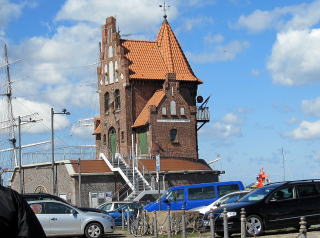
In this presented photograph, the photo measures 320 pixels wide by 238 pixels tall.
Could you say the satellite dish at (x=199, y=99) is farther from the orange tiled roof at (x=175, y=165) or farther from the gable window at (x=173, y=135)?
the orange tiled roof at (x=175, y=165)

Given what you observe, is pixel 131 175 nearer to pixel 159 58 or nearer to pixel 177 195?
pixel 159 58

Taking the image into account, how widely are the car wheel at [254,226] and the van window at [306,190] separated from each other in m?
1.78

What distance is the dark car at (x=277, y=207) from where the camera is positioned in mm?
20781

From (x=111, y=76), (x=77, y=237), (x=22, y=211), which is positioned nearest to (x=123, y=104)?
(x=111, y=76)

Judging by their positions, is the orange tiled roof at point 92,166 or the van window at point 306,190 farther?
the orange tiled roof at point 92,166

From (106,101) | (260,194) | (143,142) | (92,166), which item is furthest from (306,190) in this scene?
(106,101)

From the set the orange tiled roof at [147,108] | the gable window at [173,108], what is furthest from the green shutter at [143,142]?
the gable window at [173,108]

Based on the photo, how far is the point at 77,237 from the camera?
2677cm

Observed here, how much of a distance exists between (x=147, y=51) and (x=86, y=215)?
132 ft

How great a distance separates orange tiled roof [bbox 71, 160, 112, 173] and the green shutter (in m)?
4.61

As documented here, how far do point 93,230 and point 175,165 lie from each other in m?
33.0

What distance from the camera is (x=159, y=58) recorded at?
65438 mm

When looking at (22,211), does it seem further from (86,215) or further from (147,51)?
(147,51)

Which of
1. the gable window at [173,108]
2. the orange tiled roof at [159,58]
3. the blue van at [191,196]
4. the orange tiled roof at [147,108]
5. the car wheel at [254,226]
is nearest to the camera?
the car wheel at [254,226]
